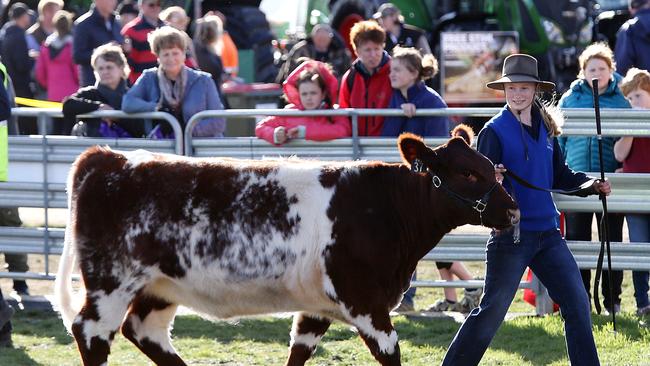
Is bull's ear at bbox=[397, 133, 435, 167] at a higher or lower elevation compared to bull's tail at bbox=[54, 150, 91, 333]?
higher

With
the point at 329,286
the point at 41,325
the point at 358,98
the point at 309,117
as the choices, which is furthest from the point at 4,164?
the point at 329,286

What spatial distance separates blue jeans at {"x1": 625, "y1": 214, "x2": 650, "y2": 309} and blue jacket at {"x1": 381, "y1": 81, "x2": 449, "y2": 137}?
1.56m

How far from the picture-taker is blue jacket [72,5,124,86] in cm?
1384

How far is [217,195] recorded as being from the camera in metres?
6.99

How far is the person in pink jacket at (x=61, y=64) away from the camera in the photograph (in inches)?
621

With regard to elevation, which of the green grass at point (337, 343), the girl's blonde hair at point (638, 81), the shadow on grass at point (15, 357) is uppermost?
the girl's blonde hair at point (638, 81)

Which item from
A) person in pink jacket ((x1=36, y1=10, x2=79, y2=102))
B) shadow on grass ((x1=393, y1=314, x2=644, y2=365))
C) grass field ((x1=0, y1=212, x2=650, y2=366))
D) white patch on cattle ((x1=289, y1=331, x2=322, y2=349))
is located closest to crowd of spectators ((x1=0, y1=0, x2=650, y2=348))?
shadow on grass ((x1=393, y1=314, x2=644, y2=365))

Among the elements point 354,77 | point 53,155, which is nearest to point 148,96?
point 53,155

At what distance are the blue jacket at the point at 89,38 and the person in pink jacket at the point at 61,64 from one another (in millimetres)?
1537

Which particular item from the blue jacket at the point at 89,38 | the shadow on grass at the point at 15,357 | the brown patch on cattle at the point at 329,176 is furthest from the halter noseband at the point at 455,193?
the blue jacket at the point at 89,38

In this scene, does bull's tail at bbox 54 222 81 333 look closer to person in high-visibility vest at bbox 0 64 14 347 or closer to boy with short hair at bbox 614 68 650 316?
person in high-visibility vest at bbox 0 64 14 347

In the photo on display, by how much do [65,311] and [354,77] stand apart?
3.72 metres

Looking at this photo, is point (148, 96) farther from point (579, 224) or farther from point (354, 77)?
point (579, 224)

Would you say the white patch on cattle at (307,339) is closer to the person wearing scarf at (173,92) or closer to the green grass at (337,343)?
the green grass at (337,343)
